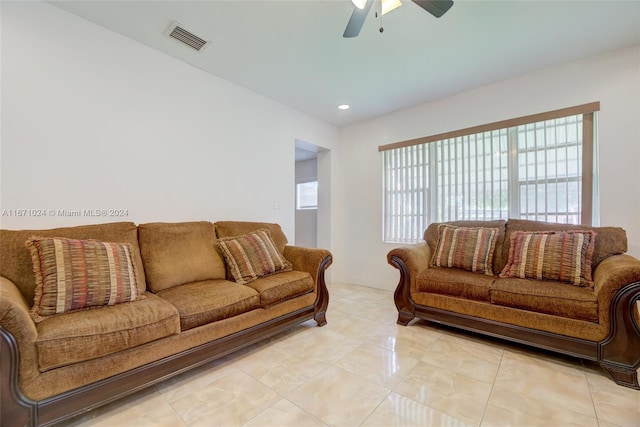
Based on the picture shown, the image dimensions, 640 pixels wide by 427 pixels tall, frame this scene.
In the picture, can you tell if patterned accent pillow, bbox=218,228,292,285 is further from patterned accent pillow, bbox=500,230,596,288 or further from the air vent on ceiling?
patterned accent pillow, bbox=500,230,596,288

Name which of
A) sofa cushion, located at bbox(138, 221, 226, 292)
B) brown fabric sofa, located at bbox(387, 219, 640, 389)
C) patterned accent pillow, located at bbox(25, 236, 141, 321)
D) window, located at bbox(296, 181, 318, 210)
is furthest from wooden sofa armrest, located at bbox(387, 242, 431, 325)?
window, located at bbox(296, 181, 318, 210)

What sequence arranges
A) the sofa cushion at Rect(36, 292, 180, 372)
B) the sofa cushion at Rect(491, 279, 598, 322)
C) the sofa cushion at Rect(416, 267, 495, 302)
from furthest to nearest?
1. the sofa cushion at Rect(416, 267, 495, 302)
2. the sofa cushion at Rect(491, 279, 598, 322)
3. the sofa cushion at Rect(36, 292, 180, 372)

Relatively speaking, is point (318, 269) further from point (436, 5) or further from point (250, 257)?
point (436, 5)

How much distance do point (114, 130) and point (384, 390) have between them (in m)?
2.74

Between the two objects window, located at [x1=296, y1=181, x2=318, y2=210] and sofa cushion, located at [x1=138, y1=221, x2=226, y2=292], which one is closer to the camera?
sofa cushion, located at [x1=138, y1=221, x2=226, y2=292]

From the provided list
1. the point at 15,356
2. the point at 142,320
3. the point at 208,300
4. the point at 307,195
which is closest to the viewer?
the point at 15,356

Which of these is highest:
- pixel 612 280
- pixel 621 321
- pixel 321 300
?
pixel 612 280

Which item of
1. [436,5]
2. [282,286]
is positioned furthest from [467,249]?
[436,5]

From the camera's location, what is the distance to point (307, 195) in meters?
5.56

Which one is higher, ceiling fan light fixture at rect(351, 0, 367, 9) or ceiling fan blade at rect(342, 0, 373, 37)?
ceiling fan blade at rect(342, 0, 373, 37)

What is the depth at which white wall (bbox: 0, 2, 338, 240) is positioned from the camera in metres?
1.78

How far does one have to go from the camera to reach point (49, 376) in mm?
1206

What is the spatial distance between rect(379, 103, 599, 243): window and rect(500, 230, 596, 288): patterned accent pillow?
66 cm

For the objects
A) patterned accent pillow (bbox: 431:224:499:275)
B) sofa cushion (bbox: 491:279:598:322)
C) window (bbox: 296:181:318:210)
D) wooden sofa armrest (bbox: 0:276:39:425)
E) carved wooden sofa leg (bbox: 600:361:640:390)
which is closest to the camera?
→ wooden sofa armrest (bbox: 0:276:39:425)
